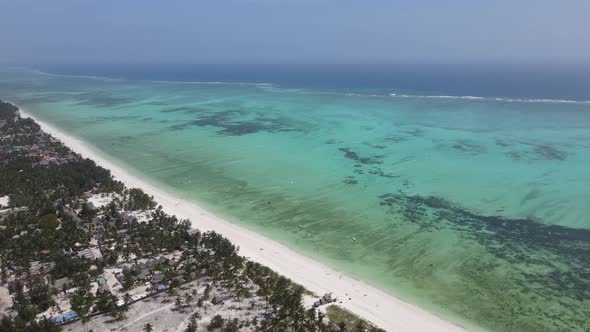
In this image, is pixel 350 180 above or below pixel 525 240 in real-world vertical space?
above

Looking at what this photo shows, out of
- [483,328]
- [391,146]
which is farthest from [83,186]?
[391,146]

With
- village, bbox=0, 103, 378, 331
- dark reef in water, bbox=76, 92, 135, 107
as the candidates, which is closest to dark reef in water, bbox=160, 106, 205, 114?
dark reef in water, bbox=76, 92, 135, 107

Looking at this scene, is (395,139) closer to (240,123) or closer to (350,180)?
(350,180)

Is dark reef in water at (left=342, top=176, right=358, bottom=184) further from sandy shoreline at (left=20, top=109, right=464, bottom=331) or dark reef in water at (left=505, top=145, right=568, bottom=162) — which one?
dark reef in water at (left=505, top=145, right=568, bottom=162)

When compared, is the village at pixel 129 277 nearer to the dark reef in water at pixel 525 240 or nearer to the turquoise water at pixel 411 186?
the turquoise water at pixel 411 186

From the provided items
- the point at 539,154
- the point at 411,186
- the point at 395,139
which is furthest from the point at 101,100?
the point at 539,154

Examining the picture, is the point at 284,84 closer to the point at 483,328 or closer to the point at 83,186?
the point at 83,186
